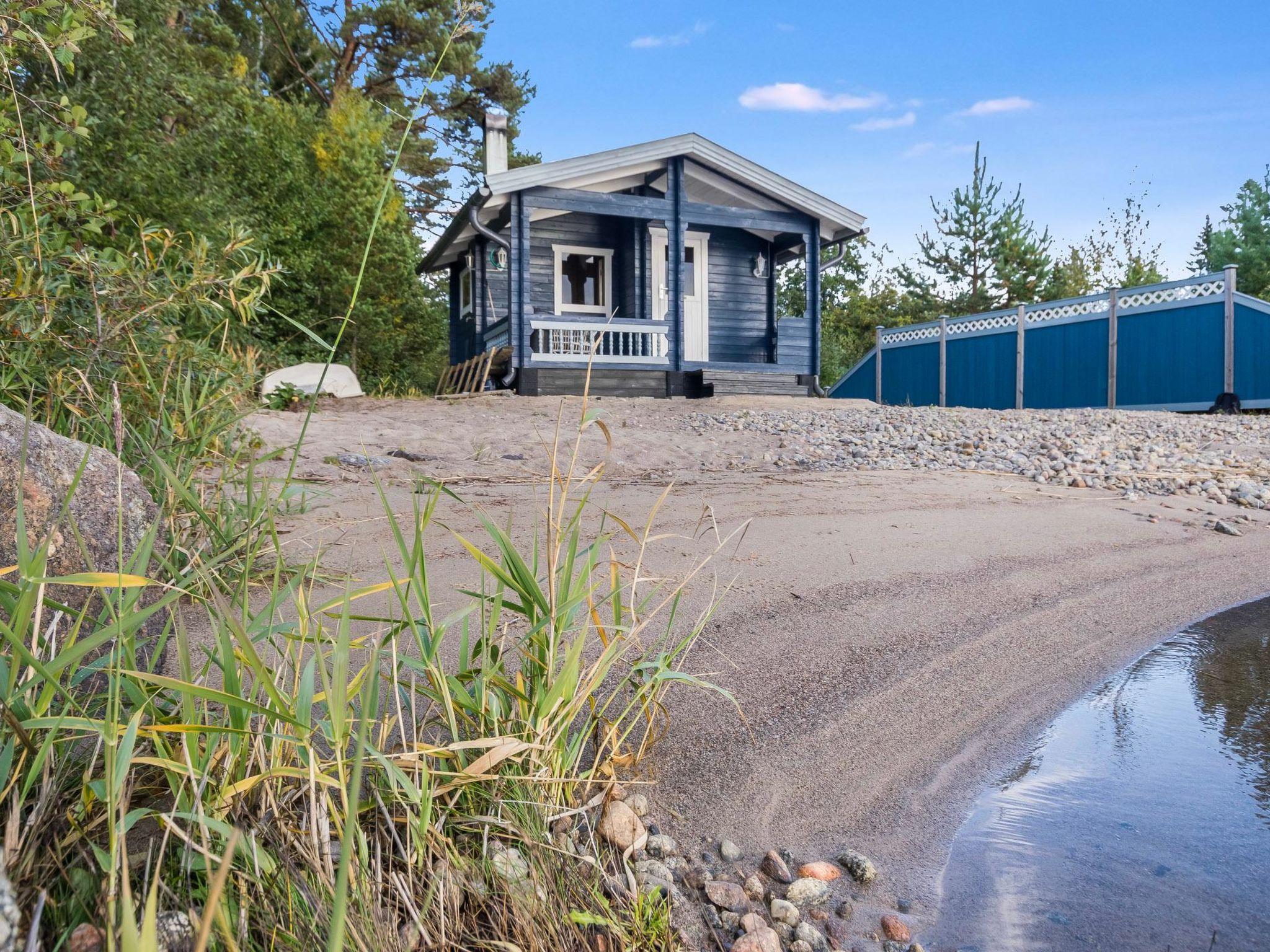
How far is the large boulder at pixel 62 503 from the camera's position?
5.46 feet

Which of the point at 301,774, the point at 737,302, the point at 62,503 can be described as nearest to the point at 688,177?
the point at 737,302

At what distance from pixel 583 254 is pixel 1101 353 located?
9.82 metres

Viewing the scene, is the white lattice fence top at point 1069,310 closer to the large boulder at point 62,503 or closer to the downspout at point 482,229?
the downspout at point 482,229

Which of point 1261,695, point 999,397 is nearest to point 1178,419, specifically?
point 999,397

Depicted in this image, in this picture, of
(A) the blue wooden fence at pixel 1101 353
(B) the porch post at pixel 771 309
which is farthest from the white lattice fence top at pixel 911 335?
(B) the porch post at pixel 771 309

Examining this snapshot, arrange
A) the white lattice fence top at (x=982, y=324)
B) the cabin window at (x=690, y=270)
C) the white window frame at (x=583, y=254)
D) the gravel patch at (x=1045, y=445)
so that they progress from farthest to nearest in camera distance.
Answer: the white lattice fence top at (x=982, y=324) → the cabin window at (x=690, y=270) → the white window frame at (x=583, y=254) → the gravel patch at (x=1045, y=445)

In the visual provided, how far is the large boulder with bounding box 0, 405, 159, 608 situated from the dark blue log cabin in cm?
1061

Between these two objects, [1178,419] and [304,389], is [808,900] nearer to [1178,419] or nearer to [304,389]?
[304,389]

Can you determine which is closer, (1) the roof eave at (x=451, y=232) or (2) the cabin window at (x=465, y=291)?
(1) the roof eave at (x=451, y=232)

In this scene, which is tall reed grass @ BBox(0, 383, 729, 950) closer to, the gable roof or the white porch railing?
the white porch railing

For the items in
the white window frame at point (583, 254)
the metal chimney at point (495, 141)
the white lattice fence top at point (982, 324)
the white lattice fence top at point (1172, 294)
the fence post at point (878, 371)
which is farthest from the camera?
the fence post at point (878, 371)

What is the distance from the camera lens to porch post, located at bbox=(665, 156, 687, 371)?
13.5m

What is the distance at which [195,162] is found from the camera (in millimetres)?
12023

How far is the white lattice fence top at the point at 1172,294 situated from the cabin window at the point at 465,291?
40.3ft
